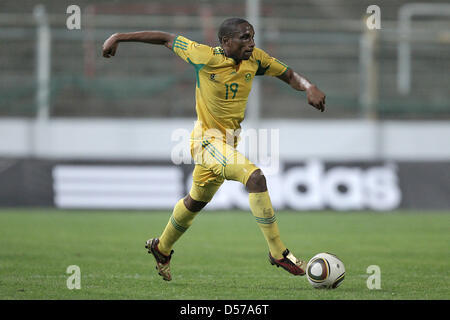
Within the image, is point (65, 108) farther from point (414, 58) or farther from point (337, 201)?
point (414, 58)

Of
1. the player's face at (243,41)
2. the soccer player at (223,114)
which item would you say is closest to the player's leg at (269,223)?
the soccer player at (223,114)

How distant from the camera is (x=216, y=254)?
8.62m

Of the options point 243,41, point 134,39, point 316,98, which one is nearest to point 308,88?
point 316,98

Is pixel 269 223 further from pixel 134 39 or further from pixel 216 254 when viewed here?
pixel 216 254

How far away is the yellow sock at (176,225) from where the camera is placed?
678cm

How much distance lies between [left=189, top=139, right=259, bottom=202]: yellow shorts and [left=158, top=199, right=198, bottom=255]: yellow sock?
0.50 feet

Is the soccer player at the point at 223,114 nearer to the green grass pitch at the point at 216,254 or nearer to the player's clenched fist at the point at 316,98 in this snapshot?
the player's clenched fist at the point at 316,98

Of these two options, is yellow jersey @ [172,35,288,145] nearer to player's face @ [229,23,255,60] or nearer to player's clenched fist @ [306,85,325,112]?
player's face @ [229,23,255,60]

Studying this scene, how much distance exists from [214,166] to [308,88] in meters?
1.03

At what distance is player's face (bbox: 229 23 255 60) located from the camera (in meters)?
6.36

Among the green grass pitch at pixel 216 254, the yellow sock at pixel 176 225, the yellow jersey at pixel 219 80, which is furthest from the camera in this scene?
the yellow sock at pixel 176 225
